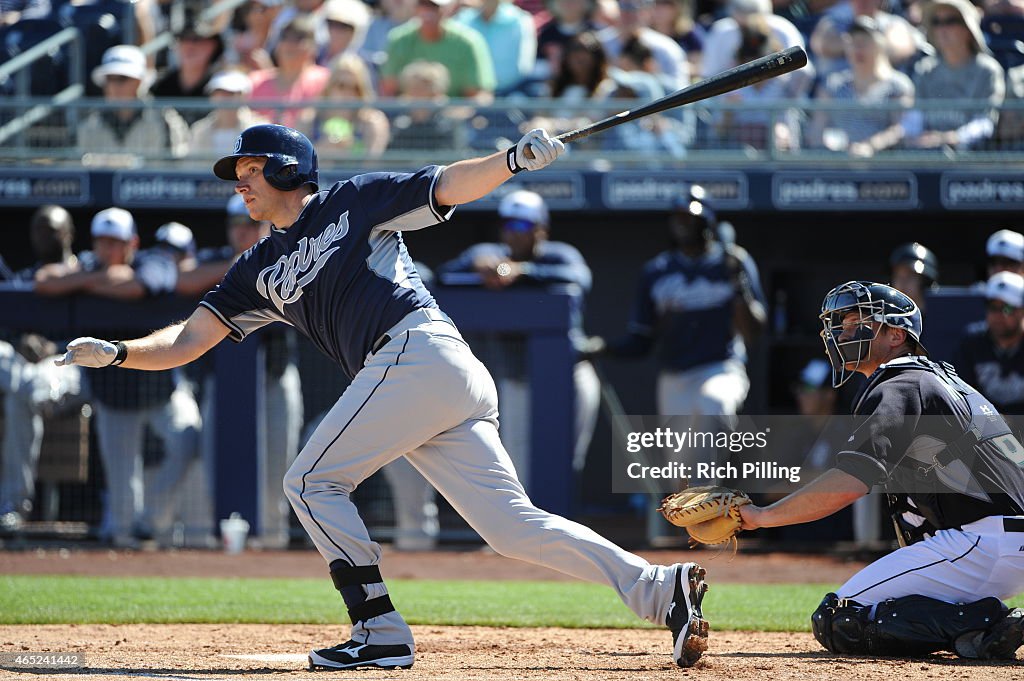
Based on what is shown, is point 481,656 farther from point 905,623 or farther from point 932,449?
point 932,449

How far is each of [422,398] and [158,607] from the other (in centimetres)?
242

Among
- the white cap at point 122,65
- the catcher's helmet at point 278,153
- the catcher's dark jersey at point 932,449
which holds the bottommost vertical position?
the catcher's dark jersey at point 932,449

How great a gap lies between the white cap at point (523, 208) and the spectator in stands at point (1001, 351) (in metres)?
2.60

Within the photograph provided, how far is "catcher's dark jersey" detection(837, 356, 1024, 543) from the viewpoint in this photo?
4.26 meters

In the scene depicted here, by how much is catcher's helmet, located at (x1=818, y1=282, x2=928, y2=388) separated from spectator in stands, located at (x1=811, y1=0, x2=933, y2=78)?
17.7ft

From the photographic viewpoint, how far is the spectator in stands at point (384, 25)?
1101cm

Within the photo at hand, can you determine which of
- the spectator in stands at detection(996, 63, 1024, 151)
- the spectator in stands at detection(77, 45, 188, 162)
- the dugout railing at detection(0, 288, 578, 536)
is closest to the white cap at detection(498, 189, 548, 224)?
the dugout railing at detection(0, 288, 578, 536)

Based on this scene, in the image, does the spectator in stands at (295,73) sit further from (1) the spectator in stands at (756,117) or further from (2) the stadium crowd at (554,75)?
(1) the spectator in stands at (756,117)

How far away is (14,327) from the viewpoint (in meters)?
8.32

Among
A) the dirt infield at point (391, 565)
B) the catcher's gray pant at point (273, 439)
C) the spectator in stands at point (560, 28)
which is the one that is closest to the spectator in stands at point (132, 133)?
the catcher's gray pant at point (273, 439)

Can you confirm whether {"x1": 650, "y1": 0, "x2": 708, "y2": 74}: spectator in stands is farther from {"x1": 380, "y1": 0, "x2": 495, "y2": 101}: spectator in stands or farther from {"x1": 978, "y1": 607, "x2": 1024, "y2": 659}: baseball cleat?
{"x1": 978, "y1": 607, "x2": 1024, "y2": 659}: baseball cleat

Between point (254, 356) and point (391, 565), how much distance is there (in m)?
1.56

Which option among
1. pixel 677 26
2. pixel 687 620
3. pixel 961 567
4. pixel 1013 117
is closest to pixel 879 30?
pixel 1013 117

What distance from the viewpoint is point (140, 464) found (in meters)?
8.18
